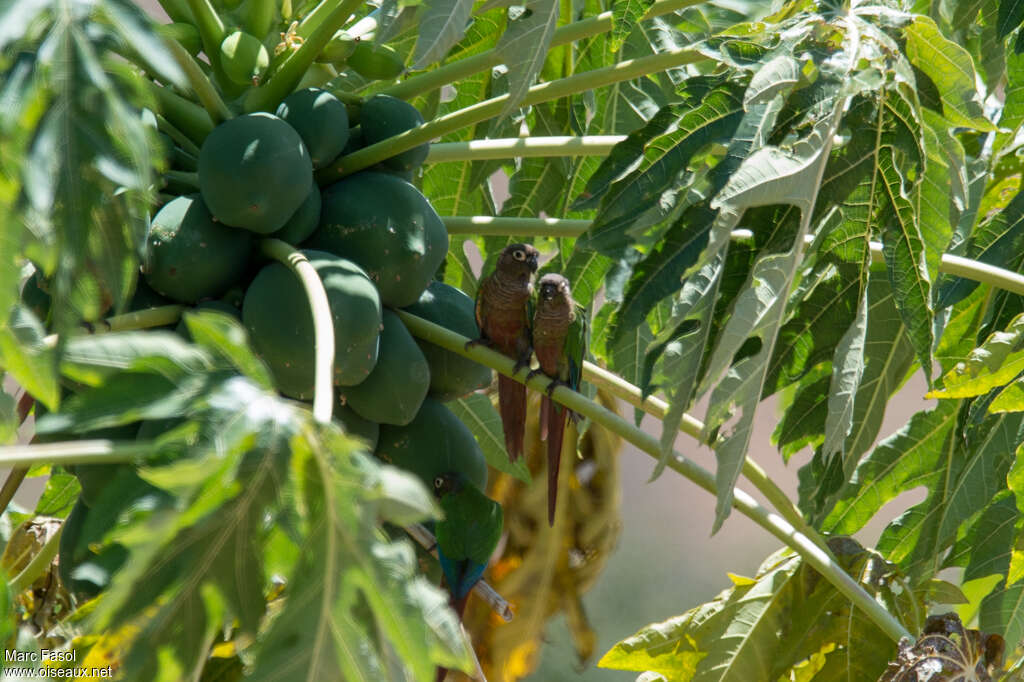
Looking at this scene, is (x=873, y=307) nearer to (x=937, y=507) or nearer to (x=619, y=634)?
(x=937, y=507)

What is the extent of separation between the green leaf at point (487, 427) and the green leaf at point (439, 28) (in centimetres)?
94

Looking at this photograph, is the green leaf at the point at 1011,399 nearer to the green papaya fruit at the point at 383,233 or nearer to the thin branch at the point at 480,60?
the thin branch at the point at 480,60

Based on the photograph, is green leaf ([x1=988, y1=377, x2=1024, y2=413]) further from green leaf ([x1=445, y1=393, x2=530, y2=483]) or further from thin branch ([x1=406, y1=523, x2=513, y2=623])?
green leaf ([x1=445, y1=393, x2=530, y2=483])

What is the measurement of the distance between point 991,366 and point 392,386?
2.71 ft

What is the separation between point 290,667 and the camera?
39.8 inches

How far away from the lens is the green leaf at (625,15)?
5.63 feet

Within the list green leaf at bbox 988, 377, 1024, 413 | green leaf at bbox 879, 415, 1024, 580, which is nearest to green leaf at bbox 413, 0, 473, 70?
green leaf at bbox 988, 377, 1024, 413

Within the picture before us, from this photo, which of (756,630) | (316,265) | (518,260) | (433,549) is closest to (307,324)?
(316,265)

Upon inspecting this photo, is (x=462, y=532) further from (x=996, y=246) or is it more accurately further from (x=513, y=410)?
(x=996, y=246)

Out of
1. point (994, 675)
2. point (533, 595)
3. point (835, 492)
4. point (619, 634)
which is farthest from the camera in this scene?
point (619, 634)

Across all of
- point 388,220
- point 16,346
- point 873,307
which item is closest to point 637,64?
point 388,220

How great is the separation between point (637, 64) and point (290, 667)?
3.57 feet

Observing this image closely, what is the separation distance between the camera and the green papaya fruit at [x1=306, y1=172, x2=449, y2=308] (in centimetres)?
166

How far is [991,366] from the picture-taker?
165 cm
